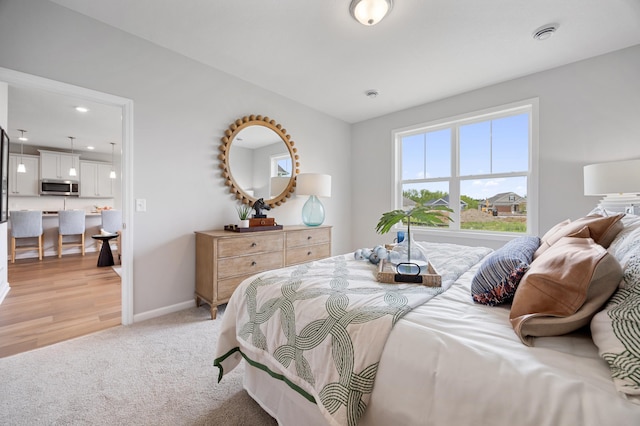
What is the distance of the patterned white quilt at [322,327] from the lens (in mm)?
868

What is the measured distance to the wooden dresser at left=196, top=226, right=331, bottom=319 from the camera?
2.45m

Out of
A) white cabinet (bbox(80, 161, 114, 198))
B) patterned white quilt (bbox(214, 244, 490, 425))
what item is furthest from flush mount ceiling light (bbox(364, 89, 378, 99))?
white cabinet (bbox(80, 161, 114, 198))

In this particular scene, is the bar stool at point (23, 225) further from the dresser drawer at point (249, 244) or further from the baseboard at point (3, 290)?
the dresser drawer at point (249, 244)

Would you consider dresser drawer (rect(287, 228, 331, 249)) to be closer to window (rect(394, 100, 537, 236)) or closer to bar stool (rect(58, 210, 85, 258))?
window (rect(394, 100, 537, 236))

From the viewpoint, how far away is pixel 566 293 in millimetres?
755

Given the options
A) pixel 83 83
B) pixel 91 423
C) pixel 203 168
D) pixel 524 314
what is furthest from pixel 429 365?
pixel 83 83

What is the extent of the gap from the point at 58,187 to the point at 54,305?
5.06 m

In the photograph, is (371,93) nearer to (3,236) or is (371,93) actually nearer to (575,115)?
(575,115)

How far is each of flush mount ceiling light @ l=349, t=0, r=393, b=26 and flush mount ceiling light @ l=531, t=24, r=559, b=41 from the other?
4.44 feet

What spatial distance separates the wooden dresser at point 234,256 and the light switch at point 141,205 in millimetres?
544

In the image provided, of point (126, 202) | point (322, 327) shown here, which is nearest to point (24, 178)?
point (126, 202)

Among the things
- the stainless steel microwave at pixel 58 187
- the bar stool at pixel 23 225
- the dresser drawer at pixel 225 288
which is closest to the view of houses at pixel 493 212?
the dresser drawer at pixel 225 288

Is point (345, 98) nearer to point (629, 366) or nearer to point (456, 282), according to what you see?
point (456, 282)

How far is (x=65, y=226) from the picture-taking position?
17.2 ft
